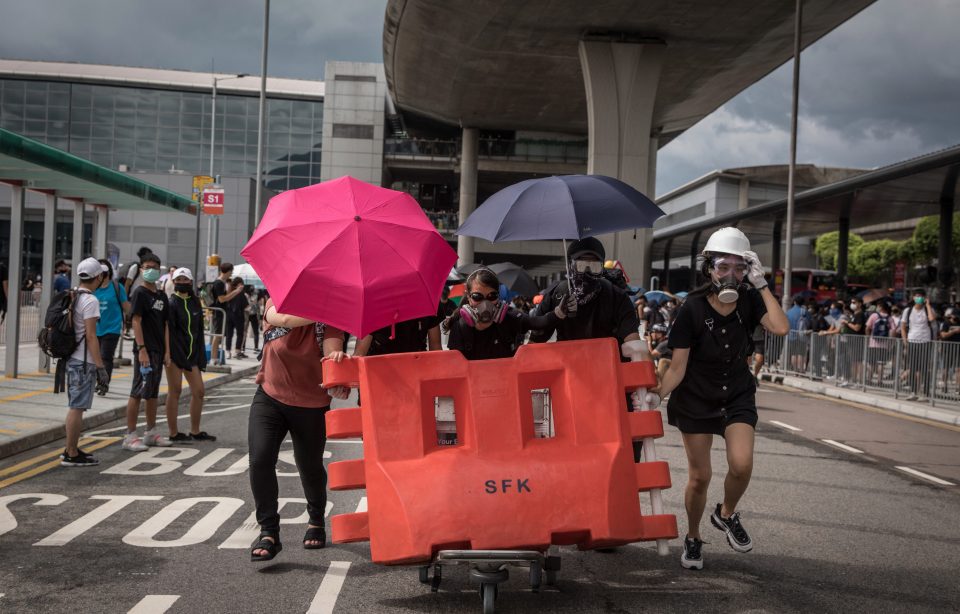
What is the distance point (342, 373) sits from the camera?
4699 mm

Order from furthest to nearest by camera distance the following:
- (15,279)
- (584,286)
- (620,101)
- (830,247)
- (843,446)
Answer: (830,247)
(620,101)
(15,279)
(843,446)
(584,286)

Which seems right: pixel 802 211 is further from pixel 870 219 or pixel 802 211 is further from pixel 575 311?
pixel 575 311

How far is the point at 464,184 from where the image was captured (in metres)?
55.6

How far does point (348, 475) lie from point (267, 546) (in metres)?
1.03

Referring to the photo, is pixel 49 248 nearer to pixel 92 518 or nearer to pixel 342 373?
pixel 92 518

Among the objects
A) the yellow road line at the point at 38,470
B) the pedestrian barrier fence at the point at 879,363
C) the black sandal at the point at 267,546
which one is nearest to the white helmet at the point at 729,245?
the black sandal at the point at 267,546

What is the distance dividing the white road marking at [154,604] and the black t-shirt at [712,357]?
2973 mm

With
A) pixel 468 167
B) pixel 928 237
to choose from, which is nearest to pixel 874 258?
pixel 928 237

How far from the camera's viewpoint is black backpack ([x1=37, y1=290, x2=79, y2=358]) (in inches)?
320

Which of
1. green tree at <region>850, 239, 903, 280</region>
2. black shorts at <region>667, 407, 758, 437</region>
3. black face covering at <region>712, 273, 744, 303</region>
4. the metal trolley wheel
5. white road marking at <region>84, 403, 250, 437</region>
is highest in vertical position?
green tree at <region>850, 239, 903, 280</region>

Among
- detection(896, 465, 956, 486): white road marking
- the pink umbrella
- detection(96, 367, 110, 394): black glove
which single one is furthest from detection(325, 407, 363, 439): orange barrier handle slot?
detection(896, 465, 956, 486): white road marking

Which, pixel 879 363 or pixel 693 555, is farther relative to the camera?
pixel 879 363

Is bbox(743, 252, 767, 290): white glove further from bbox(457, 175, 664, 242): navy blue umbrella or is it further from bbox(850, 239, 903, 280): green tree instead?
bbox(850, 239, 903, 280): green tree

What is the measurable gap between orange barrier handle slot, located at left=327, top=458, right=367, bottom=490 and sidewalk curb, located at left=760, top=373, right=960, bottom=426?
12474 millimetres
